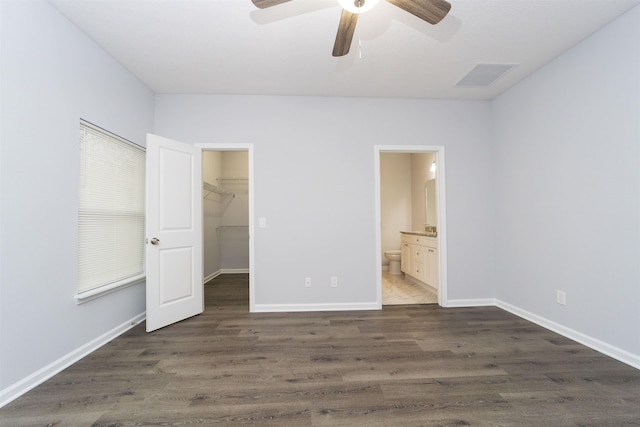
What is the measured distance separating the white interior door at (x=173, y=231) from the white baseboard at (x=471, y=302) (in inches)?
123

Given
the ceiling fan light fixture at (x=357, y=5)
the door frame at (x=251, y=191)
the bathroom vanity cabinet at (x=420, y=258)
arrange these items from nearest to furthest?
1. the ceiling fan light fixture at (x=357, y=5)
2. the door frame at (x=251, y=191)
3. the bathroom vanity cabinet at (x=420, y=258)

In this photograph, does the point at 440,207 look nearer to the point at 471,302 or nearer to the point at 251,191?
the point at 471,302

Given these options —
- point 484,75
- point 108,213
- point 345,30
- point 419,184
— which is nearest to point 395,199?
point 419,184

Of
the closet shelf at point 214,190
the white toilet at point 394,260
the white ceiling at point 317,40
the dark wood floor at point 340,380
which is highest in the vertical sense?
the white ceiling at point 317,40

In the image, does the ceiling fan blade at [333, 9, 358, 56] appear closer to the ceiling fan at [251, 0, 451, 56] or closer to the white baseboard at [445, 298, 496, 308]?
the ceiling fan at [251, 0, 451, 56]

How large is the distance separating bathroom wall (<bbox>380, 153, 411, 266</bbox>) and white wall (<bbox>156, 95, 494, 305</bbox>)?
8.30ft

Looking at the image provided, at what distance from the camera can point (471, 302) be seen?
3.50m

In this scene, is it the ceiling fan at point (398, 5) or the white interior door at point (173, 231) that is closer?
the ceiling fan at point (398, 5)

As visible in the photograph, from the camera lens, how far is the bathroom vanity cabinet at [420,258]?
12.9 feet

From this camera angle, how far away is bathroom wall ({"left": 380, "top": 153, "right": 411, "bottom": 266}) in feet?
20.0

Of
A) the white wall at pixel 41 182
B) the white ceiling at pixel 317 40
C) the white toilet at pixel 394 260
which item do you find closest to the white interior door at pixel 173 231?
the white wall at pixel 41 182

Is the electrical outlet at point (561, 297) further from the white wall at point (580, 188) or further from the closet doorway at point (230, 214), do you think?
the closet doorway at point (230, 214)

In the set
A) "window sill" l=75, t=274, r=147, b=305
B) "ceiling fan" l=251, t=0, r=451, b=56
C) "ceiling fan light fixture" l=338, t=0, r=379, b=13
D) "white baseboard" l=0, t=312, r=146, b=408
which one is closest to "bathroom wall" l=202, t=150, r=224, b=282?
"window sill" l=75, t=274, r=147, b=305

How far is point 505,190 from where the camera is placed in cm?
338
